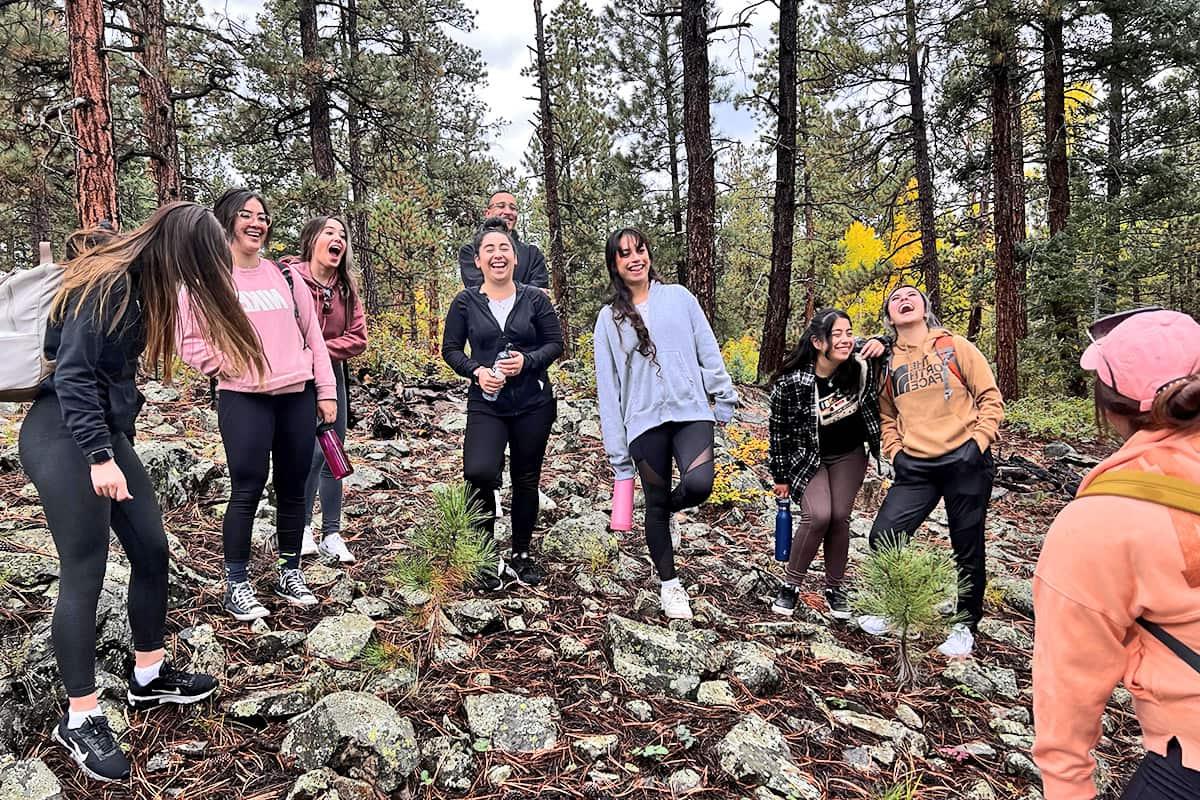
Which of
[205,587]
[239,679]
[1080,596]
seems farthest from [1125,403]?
[205,587]

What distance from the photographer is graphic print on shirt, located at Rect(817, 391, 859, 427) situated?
4.05 m

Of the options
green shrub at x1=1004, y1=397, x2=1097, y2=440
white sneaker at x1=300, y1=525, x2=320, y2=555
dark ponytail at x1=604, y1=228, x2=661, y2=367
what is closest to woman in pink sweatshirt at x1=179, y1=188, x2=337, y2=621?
white sneaker at x1=300, y1=525, x2=320, y2=555

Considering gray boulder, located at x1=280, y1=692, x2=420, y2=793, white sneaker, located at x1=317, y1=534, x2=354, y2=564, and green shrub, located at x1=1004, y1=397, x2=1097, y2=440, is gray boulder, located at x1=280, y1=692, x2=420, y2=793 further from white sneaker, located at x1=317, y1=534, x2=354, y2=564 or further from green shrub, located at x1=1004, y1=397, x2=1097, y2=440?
green shrub, located at x1=1004, y1=397, x2=1097, y2=440

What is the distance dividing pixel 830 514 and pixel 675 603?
111 centimetres

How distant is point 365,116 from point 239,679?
10906 mm

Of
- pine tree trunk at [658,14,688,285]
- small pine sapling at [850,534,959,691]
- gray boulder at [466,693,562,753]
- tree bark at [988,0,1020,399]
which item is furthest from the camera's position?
pine tree trunk at [658,14,688,285]

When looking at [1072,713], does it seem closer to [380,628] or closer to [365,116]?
[380,628]

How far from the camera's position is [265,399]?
3.46 meters

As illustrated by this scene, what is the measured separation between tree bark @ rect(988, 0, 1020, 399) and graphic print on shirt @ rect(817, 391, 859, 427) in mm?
10435

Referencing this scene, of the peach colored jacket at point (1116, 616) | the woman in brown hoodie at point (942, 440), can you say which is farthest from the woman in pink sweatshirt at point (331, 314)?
the peach colored jacket at point (1116, 616)

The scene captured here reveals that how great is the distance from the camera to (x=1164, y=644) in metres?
1.28

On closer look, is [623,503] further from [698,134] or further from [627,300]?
[698,134]

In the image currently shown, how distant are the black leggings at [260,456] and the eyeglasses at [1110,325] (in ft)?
11.4

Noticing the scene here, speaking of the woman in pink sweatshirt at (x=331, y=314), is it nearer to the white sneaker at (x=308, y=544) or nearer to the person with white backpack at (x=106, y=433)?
the white sneaker at (x=308, y=544)
